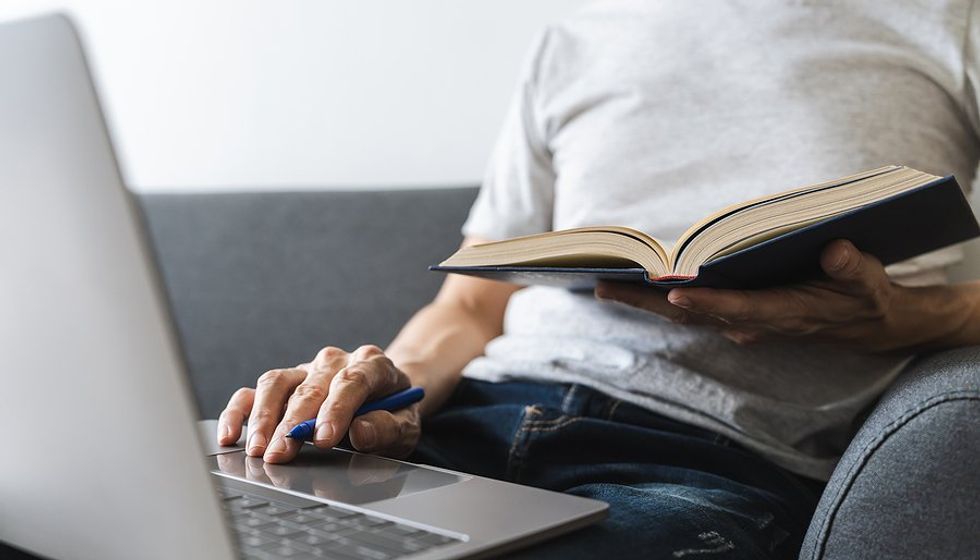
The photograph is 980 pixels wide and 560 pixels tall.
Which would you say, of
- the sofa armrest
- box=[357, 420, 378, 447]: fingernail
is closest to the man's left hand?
the sofa armrest

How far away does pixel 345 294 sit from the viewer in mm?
1533

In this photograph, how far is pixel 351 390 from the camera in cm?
79

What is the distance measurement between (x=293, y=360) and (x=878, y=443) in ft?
3.30

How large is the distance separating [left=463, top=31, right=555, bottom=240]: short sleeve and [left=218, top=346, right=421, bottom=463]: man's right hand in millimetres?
437

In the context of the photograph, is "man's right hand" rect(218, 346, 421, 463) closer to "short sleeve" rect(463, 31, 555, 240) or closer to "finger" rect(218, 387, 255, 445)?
"finger" rect(218, 387, 255, 445)

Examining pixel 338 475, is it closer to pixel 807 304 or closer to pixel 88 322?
pixel 88 322

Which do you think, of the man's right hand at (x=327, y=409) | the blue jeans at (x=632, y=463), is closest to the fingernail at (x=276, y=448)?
the man's right hand at (x=327, y=409)

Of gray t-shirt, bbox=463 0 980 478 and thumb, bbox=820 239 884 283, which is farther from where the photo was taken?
gray t-shirt, bbox=463 0 980 478

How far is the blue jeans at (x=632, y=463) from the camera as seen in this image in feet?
2.39

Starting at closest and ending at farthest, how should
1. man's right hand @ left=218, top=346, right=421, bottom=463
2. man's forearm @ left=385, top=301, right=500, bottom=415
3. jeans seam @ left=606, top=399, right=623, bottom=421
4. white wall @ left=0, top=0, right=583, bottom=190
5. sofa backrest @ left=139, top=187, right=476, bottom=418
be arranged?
man's right hand @ left=218, top=346, right=421, bottom=463, jeans seam @ left=606, top=399, right=623, bottom=421, man's forearm @ left=385, top=301, right=500, bottom=415, sofa backrest @ left=139, top=187, right=476, bottom=418, white wall @ left=0, top=0, right=583, bottom=190

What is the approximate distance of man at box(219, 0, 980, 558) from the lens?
0.84 metres

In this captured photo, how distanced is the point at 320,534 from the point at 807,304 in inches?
19.4

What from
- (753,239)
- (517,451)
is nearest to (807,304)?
(753,239)

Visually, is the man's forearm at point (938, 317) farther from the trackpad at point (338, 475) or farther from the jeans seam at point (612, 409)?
the trackpad at point (338, 475)
